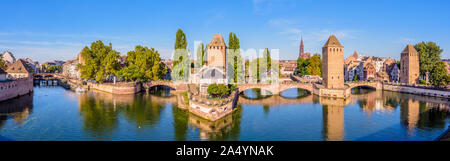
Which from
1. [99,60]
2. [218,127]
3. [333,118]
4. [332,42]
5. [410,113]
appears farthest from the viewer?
[99,60]

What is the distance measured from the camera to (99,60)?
5719 centimetres

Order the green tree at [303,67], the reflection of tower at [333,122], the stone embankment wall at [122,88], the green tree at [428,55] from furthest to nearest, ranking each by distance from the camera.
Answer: the green tree at [303,67] < the green tree at [428,55] < the stone embankment wall at [122,88] < the reflection of tower at [333,122]

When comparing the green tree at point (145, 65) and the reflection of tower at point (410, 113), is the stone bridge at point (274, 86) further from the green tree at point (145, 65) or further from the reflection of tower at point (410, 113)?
the green tree at point (145, 65)

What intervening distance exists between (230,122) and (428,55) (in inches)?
2111

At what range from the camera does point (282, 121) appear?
2891 centimetres

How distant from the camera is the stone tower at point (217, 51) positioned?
167 ft

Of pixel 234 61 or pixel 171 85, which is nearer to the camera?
pixel 234 61

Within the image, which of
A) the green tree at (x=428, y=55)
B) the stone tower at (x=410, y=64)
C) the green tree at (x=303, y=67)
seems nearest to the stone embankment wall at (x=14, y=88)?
the green tree at (x=303, y=67)

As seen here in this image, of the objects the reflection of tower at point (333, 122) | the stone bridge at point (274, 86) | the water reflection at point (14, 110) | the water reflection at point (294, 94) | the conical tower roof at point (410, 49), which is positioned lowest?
the reflection of tower at point (333, 122)

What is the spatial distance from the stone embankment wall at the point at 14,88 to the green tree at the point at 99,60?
10301 mm

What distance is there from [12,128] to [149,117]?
12077 millimetres

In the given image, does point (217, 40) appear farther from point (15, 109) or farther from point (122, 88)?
point (15, 109)

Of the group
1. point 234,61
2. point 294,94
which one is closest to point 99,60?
point 234,61
